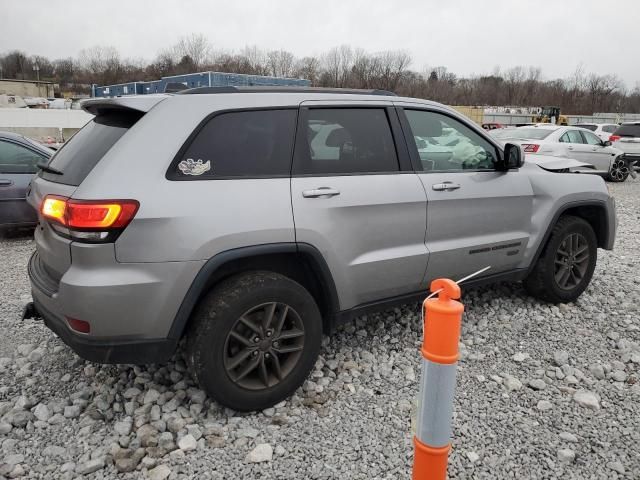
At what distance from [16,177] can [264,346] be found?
211 inches

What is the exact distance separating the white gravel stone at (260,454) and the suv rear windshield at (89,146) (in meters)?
1.62

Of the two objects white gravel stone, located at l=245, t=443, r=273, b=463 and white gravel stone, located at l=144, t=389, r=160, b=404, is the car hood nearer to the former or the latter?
white gravel stone, located at l=245, t=443, r=273, b=463

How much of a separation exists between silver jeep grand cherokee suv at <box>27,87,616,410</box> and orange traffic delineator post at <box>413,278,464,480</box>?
46.9 inches

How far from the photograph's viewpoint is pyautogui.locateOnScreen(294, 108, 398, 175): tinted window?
297 cm

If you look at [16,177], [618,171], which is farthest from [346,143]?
[618,171]

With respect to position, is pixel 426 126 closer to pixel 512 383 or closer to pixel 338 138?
pixel 338 138

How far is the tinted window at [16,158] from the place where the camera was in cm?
653

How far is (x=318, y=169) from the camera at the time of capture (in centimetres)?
296

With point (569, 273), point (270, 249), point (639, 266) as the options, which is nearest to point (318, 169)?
point (270, 249)

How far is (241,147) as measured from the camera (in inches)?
108

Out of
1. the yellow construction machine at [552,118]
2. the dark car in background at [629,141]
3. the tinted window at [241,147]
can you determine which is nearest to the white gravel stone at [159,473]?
the tinted window at [241,147]

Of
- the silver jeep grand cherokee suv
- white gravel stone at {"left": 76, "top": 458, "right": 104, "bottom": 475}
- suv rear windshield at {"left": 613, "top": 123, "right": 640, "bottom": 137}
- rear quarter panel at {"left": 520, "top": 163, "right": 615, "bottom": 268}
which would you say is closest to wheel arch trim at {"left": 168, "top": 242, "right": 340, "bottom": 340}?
the silver jeep grand cherokee suv

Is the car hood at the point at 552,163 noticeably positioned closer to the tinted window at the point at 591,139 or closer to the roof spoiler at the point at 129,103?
the roof spoiler at the point at 129,103

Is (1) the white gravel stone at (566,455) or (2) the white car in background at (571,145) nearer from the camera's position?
(1) the white gravel stone at (566,455)
